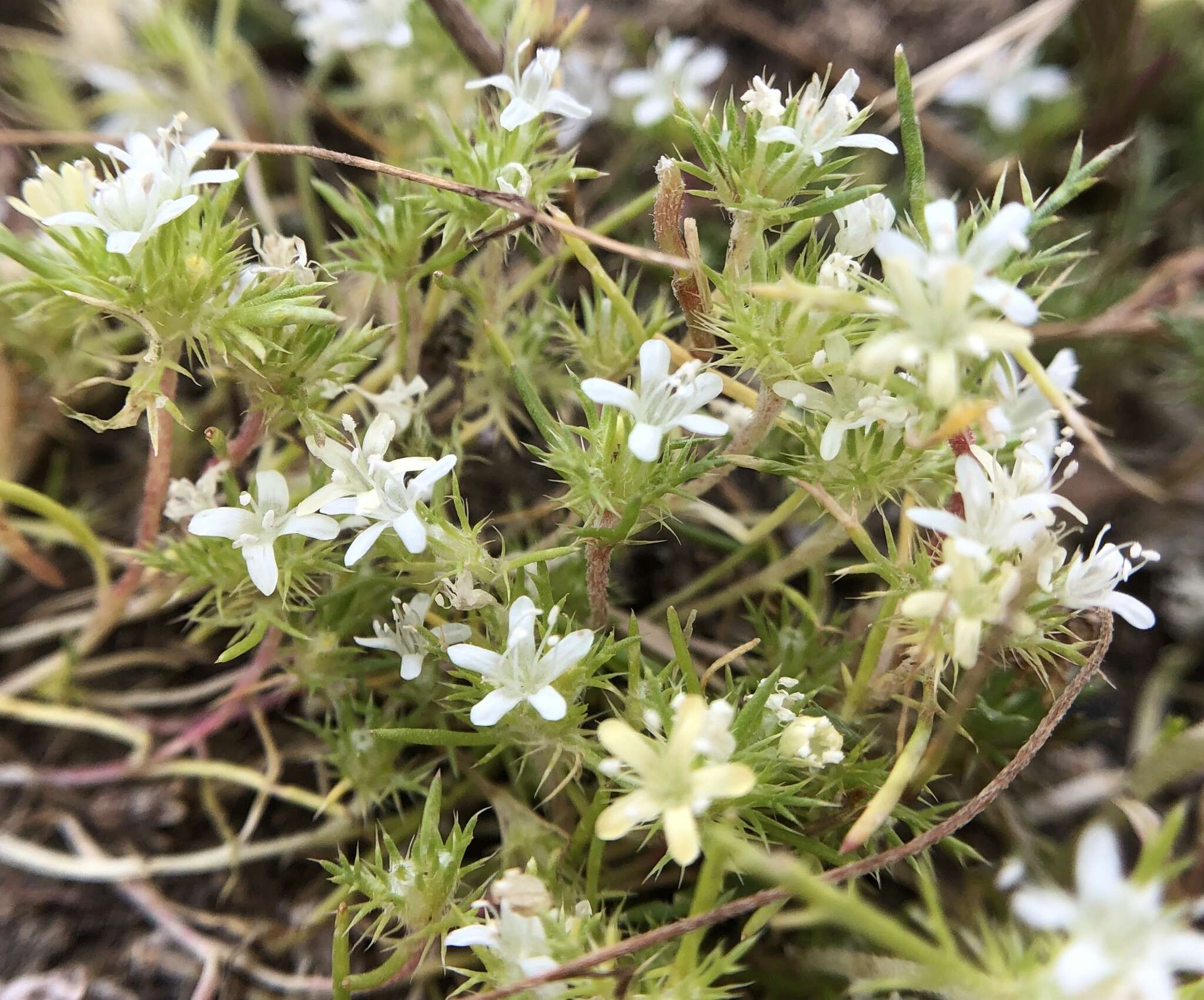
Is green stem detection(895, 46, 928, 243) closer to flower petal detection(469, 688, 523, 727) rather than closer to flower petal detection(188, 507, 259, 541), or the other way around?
flower petal detection(469, 688, 523, 727)

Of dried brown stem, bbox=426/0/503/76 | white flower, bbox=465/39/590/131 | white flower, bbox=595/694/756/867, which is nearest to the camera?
white flower, bbox=595/694/756/867

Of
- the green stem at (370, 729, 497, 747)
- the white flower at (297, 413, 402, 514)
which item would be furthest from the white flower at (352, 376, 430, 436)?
the green stem at (370, 729, 497, 747)

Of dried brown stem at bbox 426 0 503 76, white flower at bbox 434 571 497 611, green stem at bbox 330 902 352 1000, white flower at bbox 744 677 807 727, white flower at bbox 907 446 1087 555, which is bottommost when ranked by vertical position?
green stem at bbox 330 902 352 1000

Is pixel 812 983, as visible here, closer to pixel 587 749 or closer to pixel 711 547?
pixel 587 749

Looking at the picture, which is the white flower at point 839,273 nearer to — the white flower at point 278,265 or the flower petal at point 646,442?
the flower petal at point 646,442

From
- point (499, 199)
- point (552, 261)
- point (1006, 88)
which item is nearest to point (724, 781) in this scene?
point (499, 199)

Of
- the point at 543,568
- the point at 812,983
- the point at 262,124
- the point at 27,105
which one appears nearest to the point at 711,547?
the point at 543,568
